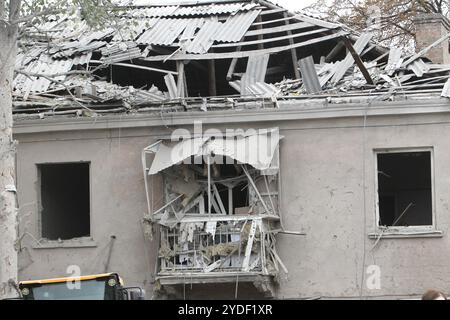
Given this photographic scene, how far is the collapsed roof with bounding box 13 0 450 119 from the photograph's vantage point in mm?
17469

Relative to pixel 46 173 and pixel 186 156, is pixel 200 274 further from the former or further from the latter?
pixel 46 173

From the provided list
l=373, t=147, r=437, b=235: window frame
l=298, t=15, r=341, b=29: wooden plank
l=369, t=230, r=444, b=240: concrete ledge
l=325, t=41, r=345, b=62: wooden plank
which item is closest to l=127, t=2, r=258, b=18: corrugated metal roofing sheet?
l=298, t=15, r=341, b=29: wooden plank

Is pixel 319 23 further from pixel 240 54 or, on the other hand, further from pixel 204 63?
pixel 204 63

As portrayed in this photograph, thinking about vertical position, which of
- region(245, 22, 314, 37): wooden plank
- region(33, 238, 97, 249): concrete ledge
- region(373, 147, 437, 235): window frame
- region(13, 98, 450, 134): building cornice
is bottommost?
region(33, 238, 97, 249): concrete ledge

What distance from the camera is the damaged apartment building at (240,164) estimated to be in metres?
16.5

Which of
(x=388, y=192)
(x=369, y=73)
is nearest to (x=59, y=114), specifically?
(x=369, y=73)

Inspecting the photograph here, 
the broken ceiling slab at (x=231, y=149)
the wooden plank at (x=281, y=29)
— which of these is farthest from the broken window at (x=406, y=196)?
the broken ceiling slab at (x=231, y=149)

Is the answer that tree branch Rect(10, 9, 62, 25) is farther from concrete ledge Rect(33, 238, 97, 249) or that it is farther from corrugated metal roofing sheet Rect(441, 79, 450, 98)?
corrugated metal roofing sheet Rect(441, 79, 450, 98)

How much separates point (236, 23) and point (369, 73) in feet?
10.9

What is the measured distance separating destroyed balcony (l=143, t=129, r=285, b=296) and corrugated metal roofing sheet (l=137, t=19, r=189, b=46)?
279 cm

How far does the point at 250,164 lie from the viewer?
16516 millimetres
